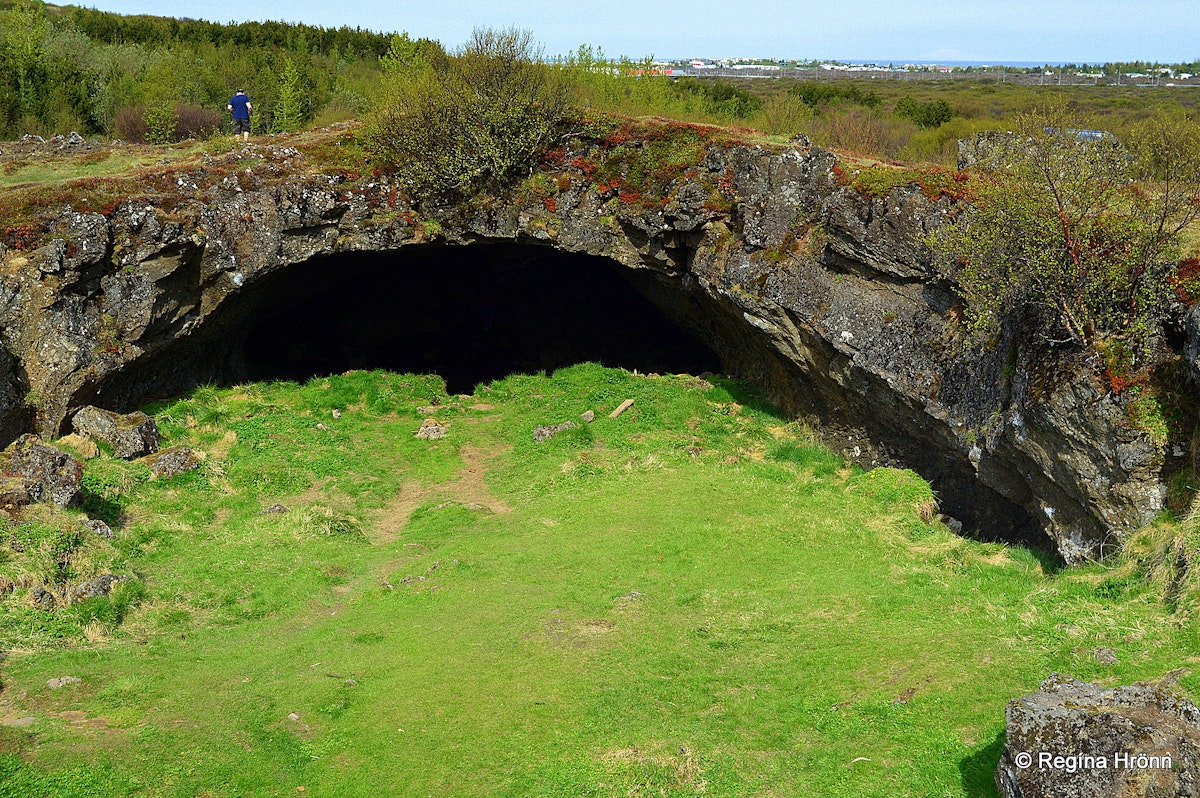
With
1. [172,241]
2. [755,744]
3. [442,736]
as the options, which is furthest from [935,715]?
[172,241]

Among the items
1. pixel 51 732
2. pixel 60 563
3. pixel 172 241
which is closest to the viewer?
pixel 51 732

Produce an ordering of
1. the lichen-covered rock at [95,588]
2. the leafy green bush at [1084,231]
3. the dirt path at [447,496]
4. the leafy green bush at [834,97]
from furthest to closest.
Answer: the leafy green bush at [834,97], the dirt path at [447,496], the leafy green bush at [1084,231], the lichen-covered rock at [95,588]

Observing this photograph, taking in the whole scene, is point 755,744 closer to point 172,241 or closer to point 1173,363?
point 1173,363

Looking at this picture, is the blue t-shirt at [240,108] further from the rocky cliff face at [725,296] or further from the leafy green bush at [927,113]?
the leafy green bush at [927,113]

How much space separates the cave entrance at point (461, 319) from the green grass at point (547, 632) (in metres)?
6.35

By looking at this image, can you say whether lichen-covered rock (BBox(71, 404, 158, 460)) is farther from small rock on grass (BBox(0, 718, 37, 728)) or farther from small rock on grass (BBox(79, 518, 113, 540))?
small rock on grass (BBox(0, 718, 37, 728))

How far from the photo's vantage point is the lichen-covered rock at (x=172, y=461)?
22328mm

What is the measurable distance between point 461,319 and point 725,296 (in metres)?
13.4

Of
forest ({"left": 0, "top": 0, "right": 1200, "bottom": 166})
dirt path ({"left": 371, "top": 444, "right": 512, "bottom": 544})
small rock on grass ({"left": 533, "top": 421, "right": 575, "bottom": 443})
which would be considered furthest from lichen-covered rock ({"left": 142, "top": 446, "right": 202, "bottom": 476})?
forest ({"left": 0, "top": 0, "right": 1200, "bottom": 166})

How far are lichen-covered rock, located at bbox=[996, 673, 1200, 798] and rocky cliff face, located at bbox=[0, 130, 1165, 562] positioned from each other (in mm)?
8414

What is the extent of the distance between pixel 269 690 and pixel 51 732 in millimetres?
2923

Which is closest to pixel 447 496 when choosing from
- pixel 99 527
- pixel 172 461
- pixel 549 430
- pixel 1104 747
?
pixel 549 430

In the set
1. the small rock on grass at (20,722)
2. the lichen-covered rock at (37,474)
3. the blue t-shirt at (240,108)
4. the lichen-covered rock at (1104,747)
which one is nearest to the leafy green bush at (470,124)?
the blue t-shirt at (240,108)

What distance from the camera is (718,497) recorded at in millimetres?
22062
